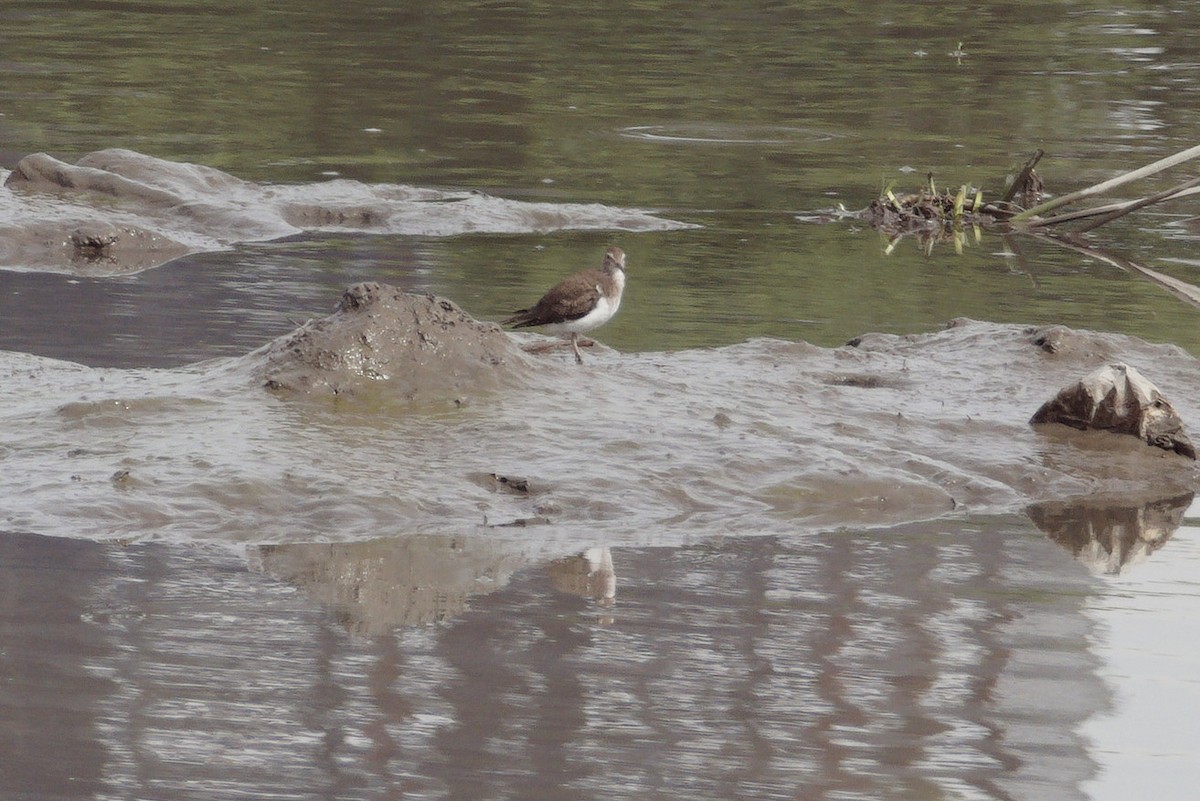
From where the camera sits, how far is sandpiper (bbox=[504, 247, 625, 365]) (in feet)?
25.1

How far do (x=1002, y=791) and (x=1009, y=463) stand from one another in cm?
296

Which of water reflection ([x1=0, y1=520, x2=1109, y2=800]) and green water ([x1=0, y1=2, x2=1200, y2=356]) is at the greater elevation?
green water ([x1=0, y1=2, x2=1200, y2=356])

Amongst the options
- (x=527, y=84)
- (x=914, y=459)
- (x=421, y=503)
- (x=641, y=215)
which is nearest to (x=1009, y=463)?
(x=914, y=459)

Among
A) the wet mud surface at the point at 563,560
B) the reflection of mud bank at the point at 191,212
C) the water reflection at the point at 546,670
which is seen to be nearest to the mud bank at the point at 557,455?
the wet mud surface at the point at 563,560

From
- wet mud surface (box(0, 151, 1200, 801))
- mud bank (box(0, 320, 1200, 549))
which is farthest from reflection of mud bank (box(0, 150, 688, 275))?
mud bank (box(0, 320, 1200, 549))

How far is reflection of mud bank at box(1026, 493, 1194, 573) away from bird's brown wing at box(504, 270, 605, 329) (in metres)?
2.02

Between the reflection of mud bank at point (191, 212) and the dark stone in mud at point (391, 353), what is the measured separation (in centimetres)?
Answer: 381

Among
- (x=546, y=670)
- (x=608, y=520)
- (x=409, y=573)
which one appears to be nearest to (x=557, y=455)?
(x=608, y=520)

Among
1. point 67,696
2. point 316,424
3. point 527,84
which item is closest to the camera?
point 67,696

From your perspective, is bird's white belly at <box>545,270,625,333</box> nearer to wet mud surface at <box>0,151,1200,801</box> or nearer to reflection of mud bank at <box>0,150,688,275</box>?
wet mud surface at <box>0,151,1200,801</box>

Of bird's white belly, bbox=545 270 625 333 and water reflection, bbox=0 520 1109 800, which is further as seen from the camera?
bird's white belly, bbox=545 270 625 333

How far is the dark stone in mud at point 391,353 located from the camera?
6.84 m

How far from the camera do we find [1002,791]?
A: 4102mm

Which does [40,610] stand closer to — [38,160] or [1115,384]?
[1115,384]
